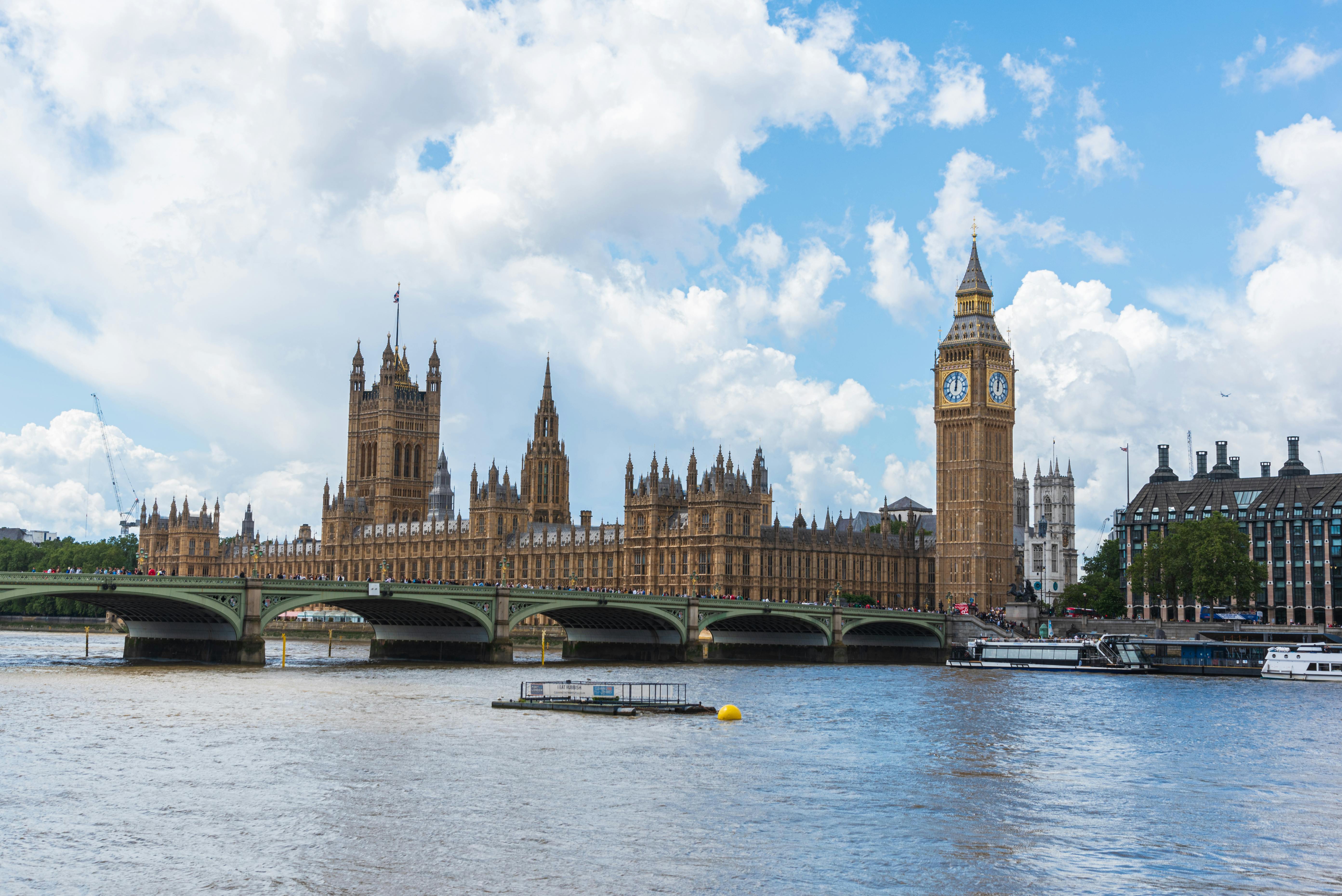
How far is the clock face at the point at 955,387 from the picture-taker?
159750 millimetres

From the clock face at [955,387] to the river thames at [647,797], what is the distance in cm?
9142

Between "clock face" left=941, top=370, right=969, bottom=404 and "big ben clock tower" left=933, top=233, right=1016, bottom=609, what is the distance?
9 centimetres

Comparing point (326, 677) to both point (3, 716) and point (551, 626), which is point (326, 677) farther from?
point (551, 626)

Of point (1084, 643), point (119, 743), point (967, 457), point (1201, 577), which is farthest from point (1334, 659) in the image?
point (119, 743)

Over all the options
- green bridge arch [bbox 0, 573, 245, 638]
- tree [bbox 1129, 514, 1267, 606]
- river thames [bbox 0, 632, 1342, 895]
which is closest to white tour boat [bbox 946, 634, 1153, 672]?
tree [bbox 1129, 514, 1267, 606]

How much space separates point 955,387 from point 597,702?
107008mm

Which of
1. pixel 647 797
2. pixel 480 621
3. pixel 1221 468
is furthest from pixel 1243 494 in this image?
pixel 647 797

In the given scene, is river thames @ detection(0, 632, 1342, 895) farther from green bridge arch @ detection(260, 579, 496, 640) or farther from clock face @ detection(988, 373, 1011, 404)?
clock face @ detection(988, 373, 1011, 404)

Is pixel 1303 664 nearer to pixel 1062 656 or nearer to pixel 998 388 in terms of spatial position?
pixel 1062 656

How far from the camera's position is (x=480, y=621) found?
97.7 m

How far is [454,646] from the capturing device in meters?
104

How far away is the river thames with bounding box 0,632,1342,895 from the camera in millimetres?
28359

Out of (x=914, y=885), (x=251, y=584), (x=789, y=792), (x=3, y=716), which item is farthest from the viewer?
(x=251, y=584)

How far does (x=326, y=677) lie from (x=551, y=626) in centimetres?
7567
